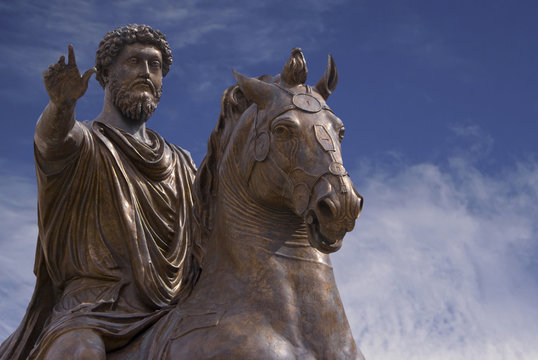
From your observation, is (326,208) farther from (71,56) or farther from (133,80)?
(133,80)

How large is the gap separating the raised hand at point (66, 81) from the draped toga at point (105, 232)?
0.75 meters

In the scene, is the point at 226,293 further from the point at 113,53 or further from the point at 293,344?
the point at 113,53

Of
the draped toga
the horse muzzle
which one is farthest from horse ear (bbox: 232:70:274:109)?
the draped toga

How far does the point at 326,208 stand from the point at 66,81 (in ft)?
6.50

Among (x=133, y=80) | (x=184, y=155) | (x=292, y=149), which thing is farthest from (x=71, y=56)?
(x=184, y=155)

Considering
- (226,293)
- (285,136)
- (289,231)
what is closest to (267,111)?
(285,136)

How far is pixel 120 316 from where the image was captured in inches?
222

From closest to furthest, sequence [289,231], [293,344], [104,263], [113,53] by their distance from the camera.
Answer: [293,344]
[289,231]
[104,263]
[113,53]

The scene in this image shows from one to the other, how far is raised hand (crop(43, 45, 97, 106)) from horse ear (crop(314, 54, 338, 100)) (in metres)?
1.50

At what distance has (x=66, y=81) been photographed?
558 centimetres

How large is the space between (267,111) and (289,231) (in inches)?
30.2

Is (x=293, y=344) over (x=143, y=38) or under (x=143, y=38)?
under

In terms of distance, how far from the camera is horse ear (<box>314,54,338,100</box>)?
5.70 meters

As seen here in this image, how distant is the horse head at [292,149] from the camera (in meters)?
4.88
